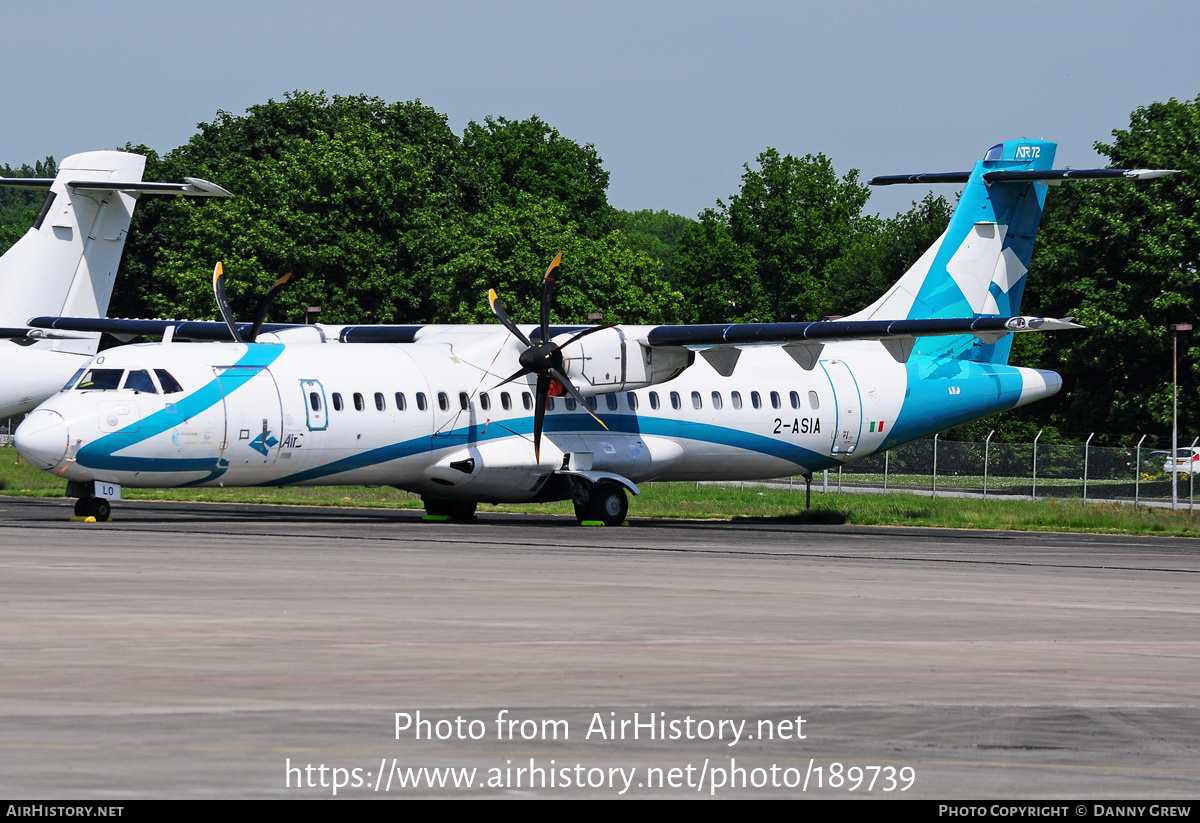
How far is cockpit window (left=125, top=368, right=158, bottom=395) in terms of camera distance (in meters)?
25.1

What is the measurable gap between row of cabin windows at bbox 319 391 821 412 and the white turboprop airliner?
857 cm

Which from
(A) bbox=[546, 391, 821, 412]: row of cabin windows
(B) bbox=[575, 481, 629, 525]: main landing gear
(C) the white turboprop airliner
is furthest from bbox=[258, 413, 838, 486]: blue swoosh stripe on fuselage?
(C) the white turboprop airliner

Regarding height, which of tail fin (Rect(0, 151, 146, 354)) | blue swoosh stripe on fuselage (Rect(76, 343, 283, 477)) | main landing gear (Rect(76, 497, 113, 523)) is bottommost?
main landing gear (Rect(76, 497, 113, 523))

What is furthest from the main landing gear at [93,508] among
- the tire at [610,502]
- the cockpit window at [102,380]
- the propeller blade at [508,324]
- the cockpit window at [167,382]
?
the tire at [610,502]

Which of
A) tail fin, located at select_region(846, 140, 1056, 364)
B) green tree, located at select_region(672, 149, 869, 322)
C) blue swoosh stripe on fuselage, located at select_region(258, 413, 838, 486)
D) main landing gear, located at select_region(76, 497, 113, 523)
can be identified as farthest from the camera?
green tree, located at select_region(672, 149, 869, 322)

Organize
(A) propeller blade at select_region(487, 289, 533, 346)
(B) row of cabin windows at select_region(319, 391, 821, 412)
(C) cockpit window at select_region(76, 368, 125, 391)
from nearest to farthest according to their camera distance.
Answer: (C) cockpit window at select_region(76, 368, 125, 391) → (B) row of cabin windows at select_region(319, 391, 821, 412) → (A) propeller blade at select_region(487, 289, 533, 346)

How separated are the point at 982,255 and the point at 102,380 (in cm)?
1888

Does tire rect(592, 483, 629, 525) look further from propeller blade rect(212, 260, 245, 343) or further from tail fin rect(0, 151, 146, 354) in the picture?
tail fin rect(0, 151, 146, 354)

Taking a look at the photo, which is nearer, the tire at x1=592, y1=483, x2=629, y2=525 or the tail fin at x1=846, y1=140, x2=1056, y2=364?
the tire at x1=592, y1=483, x2=629, y2=525

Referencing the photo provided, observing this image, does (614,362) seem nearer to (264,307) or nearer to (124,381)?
(264,307)

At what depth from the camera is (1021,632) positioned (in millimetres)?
13125

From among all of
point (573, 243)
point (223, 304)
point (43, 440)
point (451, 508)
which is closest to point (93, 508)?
point (43, 440)

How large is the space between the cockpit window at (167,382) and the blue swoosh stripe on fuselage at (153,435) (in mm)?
211

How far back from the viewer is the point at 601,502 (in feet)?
96.2
